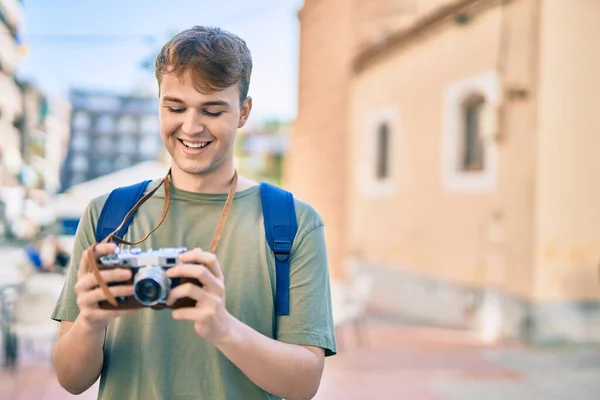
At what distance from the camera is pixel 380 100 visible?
13750 millimetres

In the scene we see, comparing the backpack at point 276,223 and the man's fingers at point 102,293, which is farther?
the backpack at point 276,223

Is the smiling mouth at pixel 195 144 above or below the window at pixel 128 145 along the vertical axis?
below

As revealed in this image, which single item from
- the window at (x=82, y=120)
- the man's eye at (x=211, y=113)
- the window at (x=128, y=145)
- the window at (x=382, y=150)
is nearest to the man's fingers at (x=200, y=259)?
the man's eye at (x=211, y=113)

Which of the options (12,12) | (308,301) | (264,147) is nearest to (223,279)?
(308,301)

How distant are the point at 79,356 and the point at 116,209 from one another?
Answer: 1.04ft

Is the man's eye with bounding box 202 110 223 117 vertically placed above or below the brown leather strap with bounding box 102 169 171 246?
above

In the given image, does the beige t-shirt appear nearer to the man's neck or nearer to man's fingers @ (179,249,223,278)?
the man's neck

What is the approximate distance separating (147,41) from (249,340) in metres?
7.61

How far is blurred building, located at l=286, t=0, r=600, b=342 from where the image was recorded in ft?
27.6

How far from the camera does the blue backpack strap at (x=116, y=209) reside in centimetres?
146

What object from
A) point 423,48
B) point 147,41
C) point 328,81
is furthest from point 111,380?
point 328,81

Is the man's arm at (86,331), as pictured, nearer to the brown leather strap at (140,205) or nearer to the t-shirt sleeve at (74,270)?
the t-shirt sleeve at (74,270)

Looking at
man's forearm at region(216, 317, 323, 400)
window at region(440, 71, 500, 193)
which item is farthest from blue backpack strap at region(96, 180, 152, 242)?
window at region(440, 71, 500, 193)

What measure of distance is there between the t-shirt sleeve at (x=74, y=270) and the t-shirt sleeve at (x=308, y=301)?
17.4 inches
